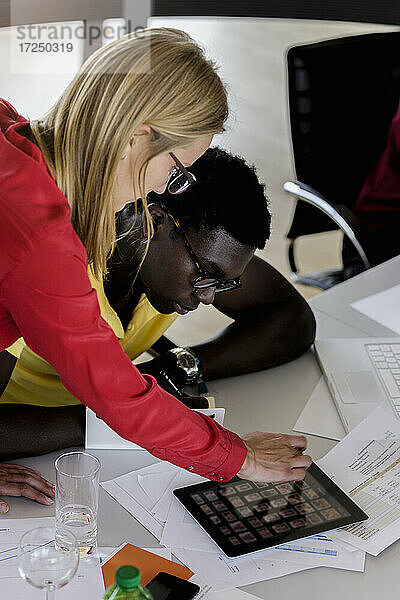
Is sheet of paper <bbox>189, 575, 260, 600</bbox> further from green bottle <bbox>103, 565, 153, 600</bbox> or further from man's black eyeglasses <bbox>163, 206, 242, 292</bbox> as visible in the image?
man's black eyeglasses <bbox>163, 206, 242, 292</bbox>

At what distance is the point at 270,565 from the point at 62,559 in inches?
13.5

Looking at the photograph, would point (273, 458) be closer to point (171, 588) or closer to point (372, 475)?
point (372, 475)

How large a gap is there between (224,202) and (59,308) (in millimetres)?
511

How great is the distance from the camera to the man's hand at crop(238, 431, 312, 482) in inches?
46.3

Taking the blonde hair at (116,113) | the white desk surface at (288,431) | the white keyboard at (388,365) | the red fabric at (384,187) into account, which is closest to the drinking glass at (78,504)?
the white desk surface at (288,431)

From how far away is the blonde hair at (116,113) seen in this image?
981mm

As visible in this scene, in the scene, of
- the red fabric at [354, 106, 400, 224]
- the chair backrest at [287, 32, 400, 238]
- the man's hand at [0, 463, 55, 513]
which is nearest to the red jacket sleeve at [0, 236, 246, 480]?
the man's hand at [0, 463, 55, 513]

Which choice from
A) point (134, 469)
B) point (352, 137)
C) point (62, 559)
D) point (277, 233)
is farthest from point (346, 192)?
point (62, 559)

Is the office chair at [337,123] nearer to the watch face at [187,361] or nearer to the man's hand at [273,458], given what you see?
the watch face at [187,361]

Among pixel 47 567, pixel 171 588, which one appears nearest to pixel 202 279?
pixel 171 588

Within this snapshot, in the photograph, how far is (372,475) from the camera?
1263mm

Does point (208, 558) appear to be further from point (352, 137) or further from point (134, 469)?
point (352, 137)

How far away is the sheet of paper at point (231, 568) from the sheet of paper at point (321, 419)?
1.14ft

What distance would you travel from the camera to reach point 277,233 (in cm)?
361
